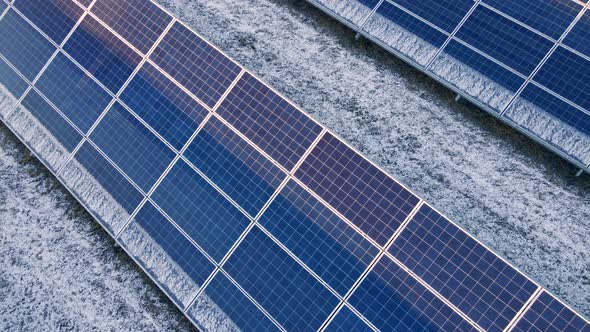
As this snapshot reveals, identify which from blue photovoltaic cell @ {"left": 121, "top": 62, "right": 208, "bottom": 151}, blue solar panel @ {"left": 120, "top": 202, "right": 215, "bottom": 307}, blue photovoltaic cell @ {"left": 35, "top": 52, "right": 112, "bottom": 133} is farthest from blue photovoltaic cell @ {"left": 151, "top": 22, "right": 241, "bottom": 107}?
blue solar panel @ {"left": 120, "top": 202, "right": 215, "bottom": 307}

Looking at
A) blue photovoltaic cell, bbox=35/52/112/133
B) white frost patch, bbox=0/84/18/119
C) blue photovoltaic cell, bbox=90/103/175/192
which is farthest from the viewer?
white frost patch, bbox=0/84/18/119

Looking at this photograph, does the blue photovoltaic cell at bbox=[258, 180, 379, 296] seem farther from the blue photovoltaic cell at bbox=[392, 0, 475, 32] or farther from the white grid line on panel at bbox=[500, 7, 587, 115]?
the blue photovoltaic cell at bbox=[392, 0, 475, 32]

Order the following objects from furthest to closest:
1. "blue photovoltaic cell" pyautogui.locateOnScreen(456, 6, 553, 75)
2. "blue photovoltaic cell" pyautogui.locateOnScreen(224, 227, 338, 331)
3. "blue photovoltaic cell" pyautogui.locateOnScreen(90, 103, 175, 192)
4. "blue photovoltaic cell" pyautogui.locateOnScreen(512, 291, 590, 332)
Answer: "blue photovoltaic cell" pyautogui.locateOnScreen(456, 6, 553, 75)
"blue photovoltaic cell" pyautogui.locateOnScreen(90, 103, 175, 192)
"blue photovoltaic cell" pyautogui.locateOnScreen(224, 227, 338, 331)
"blue photovoltaic cell" pyautogui.locateOnScreen(512, 291, 590, 332)

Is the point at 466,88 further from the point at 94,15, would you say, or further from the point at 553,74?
the point at 94,15

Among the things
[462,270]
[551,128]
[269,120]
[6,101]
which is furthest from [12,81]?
[551,128]

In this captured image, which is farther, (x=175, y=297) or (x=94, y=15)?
(x=94, y=15)

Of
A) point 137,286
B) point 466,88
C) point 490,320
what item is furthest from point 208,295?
point 466,88

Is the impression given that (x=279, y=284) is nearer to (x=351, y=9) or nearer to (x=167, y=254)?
(x=167, y=254)
